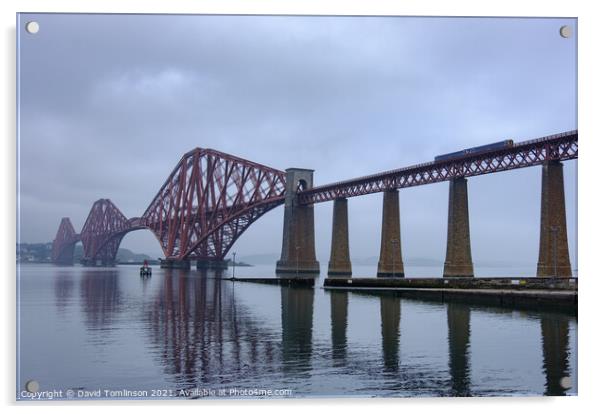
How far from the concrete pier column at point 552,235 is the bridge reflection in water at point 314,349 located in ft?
51.0

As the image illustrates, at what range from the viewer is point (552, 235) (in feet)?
179

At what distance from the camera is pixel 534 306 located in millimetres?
41000

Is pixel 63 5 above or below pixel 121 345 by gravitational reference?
above

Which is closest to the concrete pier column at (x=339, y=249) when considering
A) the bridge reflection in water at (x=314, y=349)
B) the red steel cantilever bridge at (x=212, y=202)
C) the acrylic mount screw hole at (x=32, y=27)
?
the red steel cantilever bridge at (x=212, y=202)

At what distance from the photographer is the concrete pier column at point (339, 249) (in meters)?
102

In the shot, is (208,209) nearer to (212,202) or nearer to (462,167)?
(212,202)

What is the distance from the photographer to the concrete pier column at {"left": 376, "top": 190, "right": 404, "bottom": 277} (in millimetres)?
84750

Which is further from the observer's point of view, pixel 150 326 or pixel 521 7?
pixel 150 326

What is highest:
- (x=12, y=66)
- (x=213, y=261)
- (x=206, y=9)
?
(x=206, y=9)

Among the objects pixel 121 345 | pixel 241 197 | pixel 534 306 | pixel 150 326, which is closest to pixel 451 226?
pixel 534 306

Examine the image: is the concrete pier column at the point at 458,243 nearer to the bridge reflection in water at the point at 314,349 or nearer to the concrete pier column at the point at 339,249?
the bridge reflection in water at the point at 314,349

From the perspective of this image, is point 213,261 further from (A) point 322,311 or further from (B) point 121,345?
(B) point 121,345
